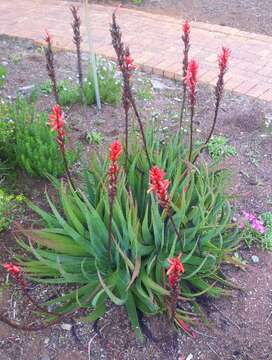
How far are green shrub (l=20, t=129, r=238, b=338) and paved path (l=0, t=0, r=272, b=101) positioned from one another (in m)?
2.51

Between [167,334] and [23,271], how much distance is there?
842mm

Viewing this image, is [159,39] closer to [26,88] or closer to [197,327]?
[26,88]

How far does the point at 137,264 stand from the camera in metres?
2.40

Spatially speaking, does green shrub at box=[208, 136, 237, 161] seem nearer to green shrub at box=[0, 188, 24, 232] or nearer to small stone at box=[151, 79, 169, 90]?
small stone at box=[151, 79, 169, 90]

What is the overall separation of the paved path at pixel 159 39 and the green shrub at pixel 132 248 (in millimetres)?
2510

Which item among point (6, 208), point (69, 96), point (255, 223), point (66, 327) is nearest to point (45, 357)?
point (66, 327)

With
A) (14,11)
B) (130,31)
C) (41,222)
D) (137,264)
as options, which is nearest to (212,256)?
(137,264)

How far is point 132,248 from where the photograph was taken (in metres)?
2.52

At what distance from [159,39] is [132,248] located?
4012mm

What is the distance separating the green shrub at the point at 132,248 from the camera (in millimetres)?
2496

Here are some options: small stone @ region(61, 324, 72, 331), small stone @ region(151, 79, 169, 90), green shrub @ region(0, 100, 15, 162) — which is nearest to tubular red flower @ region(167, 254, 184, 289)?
small stone @ region(61, 324, 72, 331)

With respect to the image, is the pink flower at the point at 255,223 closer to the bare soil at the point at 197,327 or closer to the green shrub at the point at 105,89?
the bare soil at the point at 197,327

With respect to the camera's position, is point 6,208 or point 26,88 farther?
point 26,88

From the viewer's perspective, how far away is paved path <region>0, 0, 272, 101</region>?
205 inches
